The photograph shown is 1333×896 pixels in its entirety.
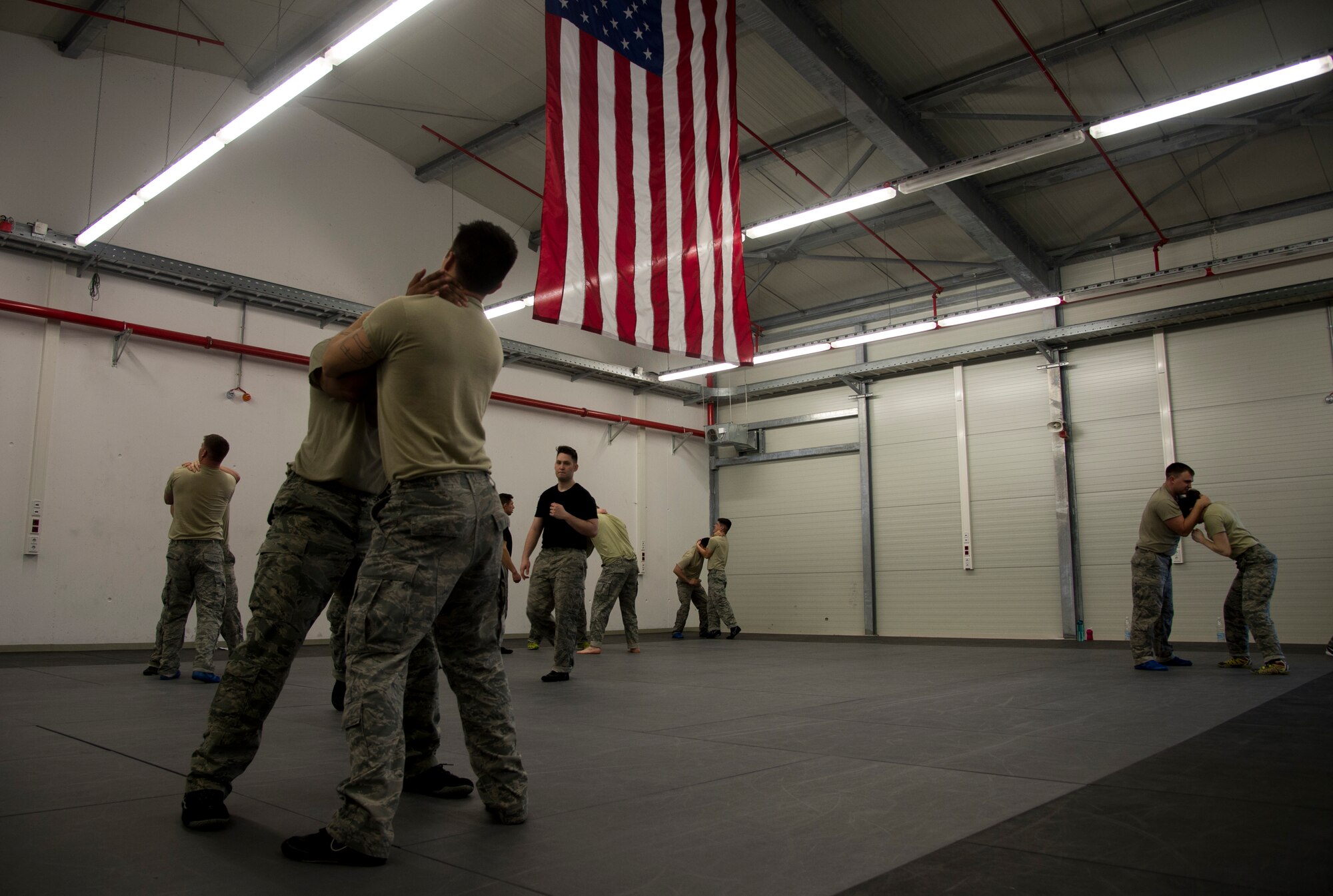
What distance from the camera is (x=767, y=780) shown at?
10.1ft

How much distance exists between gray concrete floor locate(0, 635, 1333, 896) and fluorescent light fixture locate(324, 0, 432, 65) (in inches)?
199

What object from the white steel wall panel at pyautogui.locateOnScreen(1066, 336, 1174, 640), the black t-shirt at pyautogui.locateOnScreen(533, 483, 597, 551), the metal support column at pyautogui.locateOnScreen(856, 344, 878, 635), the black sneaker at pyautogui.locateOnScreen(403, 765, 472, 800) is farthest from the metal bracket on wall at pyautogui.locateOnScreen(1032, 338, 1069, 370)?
the black sneaker at pyautogui.locateOnScreen(403, 765, 472, 800)

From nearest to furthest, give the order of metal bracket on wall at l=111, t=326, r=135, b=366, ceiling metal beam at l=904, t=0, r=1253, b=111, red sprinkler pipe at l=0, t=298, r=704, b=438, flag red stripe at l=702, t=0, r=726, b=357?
flag red stripe at l=702, t=0, r=726, b=357 < ceiling metal beam at l=904, t=0, r=1253, b=111 < red sprinkler pipe at l=0, t=298, r=704, b=438 < metal bracket on wall at l=111, t=326, r=135, b=366

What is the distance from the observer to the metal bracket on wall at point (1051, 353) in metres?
13.6

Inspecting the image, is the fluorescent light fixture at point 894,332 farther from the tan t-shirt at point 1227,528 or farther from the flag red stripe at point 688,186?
the flag red stripe at point 688,186

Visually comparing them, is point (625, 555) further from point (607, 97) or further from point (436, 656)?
point (436, 656)

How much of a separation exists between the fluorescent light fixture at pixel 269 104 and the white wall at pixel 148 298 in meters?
1.00

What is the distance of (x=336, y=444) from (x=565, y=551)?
13.6ft

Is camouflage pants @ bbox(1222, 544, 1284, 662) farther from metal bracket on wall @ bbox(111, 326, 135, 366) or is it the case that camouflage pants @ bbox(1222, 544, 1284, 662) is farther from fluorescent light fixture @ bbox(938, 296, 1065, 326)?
metal bracket on wall @ bbox(111, 326, 135, 366)

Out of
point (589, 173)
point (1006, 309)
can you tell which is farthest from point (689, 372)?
point (589, 173)

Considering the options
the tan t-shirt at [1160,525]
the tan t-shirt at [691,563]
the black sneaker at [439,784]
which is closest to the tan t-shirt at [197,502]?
the black sneaker at [439,784]

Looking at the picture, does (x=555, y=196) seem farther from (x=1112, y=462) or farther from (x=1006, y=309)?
(x=1112, y=462)

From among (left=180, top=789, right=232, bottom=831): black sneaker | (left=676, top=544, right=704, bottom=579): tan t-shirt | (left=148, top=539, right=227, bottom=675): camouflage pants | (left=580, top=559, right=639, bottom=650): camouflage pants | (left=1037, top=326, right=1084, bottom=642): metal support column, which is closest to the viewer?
(left=180, top=789, right=232, bottom=831): black sneaker

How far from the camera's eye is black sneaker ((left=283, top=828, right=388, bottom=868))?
2064 millimetres
